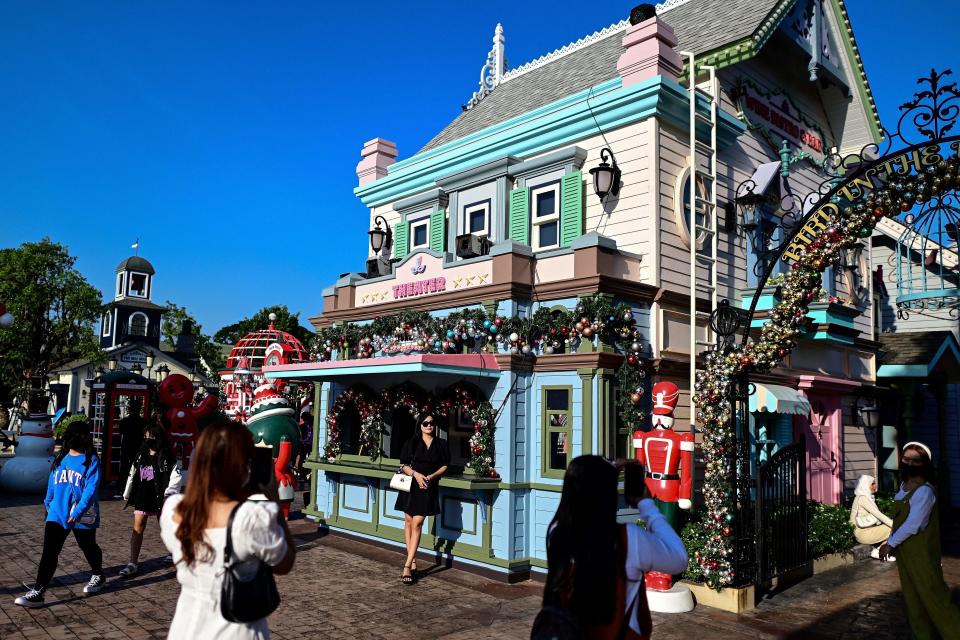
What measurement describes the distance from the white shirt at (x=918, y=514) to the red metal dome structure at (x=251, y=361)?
430 inches

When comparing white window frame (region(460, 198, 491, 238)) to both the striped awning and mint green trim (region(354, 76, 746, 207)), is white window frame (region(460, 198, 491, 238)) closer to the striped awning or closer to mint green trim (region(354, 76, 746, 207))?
mint green trim (region(354, 76, 746, 207))

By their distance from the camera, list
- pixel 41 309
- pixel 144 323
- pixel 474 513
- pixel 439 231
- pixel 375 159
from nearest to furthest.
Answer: pixel 474 513, pixel 439 231, pixel 375 159, pixel 41 309, pixel 144 323

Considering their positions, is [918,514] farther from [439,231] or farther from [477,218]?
[439,231]

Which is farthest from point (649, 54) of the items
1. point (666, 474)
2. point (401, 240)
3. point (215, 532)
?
point (215, 532)

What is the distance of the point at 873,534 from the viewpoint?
8703 millimetres

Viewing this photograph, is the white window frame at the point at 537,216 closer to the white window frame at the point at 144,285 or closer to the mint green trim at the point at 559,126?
the mint green trim at the point at 559,126

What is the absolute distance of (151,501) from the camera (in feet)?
29.8

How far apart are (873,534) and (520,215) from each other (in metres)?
6.60

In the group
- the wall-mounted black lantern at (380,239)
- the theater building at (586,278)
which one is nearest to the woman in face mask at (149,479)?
the theater building at (586,278)

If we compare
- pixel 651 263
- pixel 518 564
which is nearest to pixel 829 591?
pixel 518 564

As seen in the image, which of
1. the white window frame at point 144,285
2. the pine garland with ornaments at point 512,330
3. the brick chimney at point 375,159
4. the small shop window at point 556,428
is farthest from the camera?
Result: the white window frame at point 144,285

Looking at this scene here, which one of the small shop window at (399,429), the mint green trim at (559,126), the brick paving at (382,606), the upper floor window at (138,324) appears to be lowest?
the brick paving at (382,606)

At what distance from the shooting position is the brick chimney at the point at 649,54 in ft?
34.4

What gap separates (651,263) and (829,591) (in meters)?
4.81
